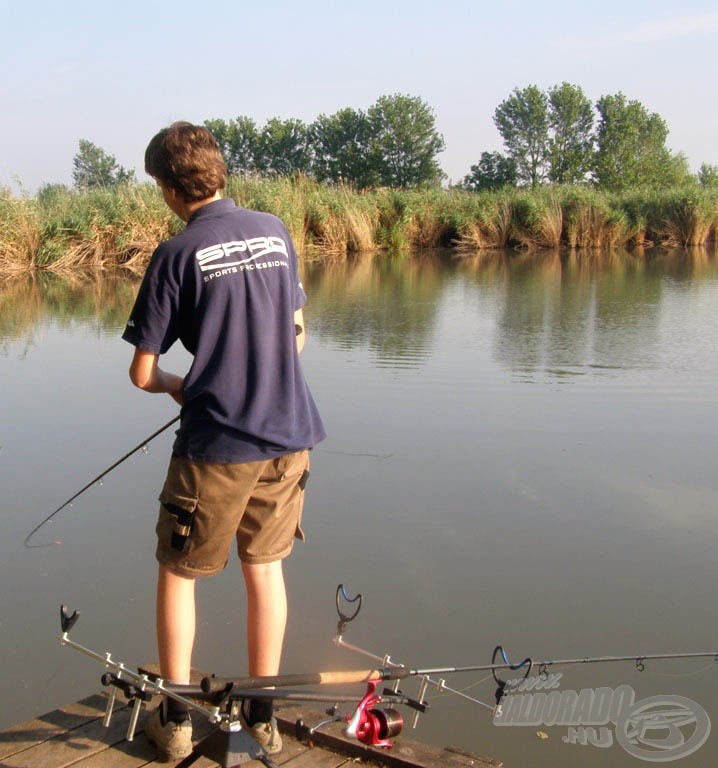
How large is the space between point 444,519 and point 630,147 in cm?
6264

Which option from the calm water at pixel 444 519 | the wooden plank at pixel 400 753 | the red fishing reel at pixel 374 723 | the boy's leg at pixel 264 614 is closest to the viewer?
the red fishing reel at pixel 374 723

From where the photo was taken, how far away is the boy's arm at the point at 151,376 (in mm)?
2398

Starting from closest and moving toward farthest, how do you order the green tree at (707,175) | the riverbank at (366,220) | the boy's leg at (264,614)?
the boy's leg at (264,614)
the riverbank at (366,220)
the green tree at (707,175)

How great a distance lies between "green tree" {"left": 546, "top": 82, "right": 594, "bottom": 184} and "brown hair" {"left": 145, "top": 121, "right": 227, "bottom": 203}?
63575mm

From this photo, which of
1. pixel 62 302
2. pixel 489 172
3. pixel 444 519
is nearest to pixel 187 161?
pixel 444 519

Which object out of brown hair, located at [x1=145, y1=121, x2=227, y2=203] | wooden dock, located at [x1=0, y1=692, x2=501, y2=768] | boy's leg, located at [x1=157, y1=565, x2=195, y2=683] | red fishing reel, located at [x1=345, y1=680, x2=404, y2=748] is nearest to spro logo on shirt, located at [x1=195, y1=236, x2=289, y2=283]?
brown hair, located at [x1=145, y1=121, x2=227, y2=203]

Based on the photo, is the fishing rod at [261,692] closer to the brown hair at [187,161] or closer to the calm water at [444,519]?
the calm water at [444,519]

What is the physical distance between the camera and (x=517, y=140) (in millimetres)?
65625

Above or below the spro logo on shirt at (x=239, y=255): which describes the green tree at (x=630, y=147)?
above

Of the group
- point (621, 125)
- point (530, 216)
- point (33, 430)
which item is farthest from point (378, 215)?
point (621, 125)

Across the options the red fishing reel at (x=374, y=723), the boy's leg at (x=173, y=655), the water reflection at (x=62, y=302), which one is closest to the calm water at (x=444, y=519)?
the red fishing reel at (x=374, y=723)

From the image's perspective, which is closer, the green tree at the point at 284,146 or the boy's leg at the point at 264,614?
the boy's leg at the point at 264,614

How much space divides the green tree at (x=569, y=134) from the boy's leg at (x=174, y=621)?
63.8 meters

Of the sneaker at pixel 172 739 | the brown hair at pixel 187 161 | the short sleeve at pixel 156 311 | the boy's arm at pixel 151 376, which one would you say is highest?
the brown hair at pixel 187 161
